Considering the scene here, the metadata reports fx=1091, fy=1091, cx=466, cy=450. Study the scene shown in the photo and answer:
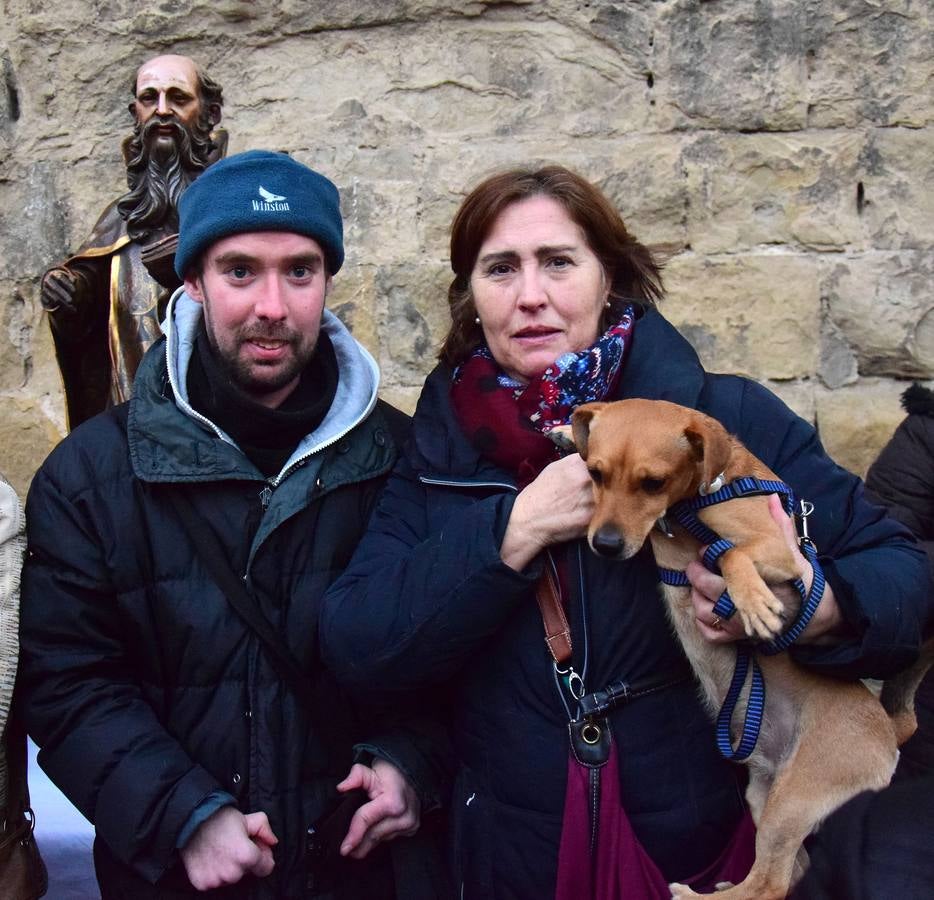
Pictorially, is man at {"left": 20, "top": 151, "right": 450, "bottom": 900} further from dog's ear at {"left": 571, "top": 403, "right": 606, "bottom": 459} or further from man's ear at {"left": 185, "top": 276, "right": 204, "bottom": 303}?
dog's ear at {"left": 571, "top": 403, "right": 606, "bottom": 459}

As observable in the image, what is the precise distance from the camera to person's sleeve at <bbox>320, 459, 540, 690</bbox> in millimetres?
2141

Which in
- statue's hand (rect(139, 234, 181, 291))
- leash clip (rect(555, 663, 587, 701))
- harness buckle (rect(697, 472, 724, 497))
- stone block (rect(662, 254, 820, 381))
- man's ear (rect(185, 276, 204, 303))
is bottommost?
leash clip (rect(555, 663, 587, 701))

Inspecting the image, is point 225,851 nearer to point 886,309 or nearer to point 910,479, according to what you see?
point 910,479

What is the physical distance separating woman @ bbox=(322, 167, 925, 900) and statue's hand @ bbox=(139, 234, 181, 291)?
3.67 ft

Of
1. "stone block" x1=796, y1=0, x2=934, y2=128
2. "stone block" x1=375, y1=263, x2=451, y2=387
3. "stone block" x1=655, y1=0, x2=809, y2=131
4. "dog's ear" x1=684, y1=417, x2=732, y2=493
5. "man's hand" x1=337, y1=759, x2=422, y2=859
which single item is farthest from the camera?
"stone block" x1=375, y1=263, x2=451, y2=387

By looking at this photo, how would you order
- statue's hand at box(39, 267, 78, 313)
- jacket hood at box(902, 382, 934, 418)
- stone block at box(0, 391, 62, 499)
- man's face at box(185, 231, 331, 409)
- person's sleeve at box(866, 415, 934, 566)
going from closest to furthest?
man's face at box(185, 231, 331, 409) → person's sleeve at box(866, 415, 934, 566) → jacket hood at box(902, 382, 934, 418) → statue's hand at box(39, 267, 78, 313) → stone block at box(0, 391, 62, 499)

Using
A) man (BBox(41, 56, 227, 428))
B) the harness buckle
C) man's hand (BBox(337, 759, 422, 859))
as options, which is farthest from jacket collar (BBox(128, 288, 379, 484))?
man (BBox(41, 56, 227, 428))

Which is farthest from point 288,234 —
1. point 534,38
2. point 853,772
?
point 534,38

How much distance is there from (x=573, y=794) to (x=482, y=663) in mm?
333

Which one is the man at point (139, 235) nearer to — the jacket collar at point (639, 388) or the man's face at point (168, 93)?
the man's face at point (168, 93)

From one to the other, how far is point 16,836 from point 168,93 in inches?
94.3

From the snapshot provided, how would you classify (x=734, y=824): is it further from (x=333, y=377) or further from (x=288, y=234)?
(x=288, y=234)

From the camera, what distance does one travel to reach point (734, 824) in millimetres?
2311

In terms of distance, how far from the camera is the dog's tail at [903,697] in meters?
2.45
